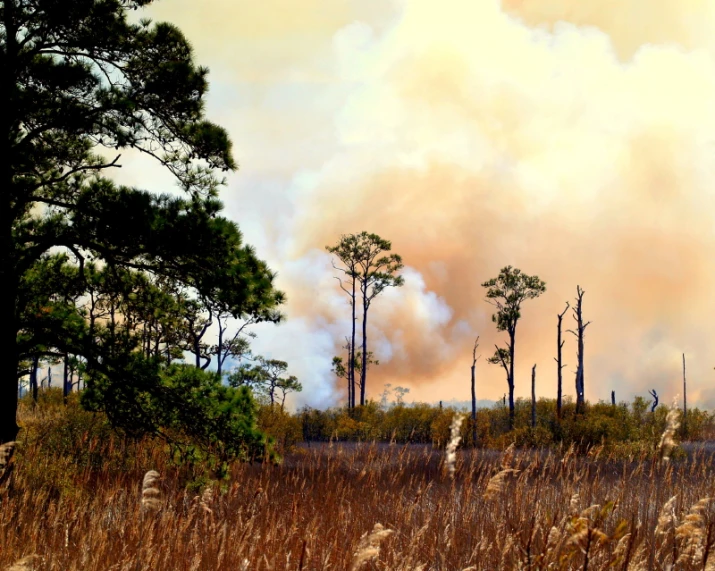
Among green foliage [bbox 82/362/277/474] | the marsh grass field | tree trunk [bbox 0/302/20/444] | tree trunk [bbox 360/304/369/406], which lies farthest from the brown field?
tree trunk [bbox 360/304/369/406]

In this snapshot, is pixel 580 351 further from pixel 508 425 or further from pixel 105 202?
pixel 105 202

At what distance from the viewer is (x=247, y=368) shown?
40469 mm

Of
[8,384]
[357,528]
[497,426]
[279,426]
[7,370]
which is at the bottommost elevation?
[497,426]

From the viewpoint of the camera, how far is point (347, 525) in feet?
19.1

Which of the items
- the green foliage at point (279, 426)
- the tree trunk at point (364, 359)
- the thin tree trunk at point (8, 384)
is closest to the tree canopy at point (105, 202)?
the thin tree trunk at point (8, 384)

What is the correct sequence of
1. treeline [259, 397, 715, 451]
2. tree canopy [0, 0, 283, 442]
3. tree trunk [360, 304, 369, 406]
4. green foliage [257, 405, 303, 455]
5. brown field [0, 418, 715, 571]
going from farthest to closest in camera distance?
1. tree trunk [360, 304, 369, 406]
2. treeline [259, 397, 715, 451]
3. green foliage [257, 405, 303, 455]
4. tree canopy [0, 0, 283, 442]
5. brown field [0, 418, 715, 571]

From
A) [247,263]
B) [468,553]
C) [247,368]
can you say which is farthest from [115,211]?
[247,368]

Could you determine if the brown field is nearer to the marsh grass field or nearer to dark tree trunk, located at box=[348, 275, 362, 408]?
the marsh grass field

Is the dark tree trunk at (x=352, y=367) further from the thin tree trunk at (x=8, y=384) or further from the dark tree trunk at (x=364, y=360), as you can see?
the thin tree trunk at (x=8, y=384)

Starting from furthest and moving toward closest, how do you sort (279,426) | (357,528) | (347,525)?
(279,426)
(357,528)
(347,525)

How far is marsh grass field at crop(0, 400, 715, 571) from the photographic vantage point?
309cm

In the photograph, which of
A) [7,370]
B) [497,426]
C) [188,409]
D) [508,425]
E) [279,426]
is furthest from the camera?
[497,426]

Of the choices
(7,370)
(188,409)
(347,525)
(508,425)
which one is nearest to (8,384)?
(7,370)

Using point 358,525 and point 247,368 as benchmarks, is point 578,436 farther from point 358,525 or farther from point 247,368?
point 247,368
